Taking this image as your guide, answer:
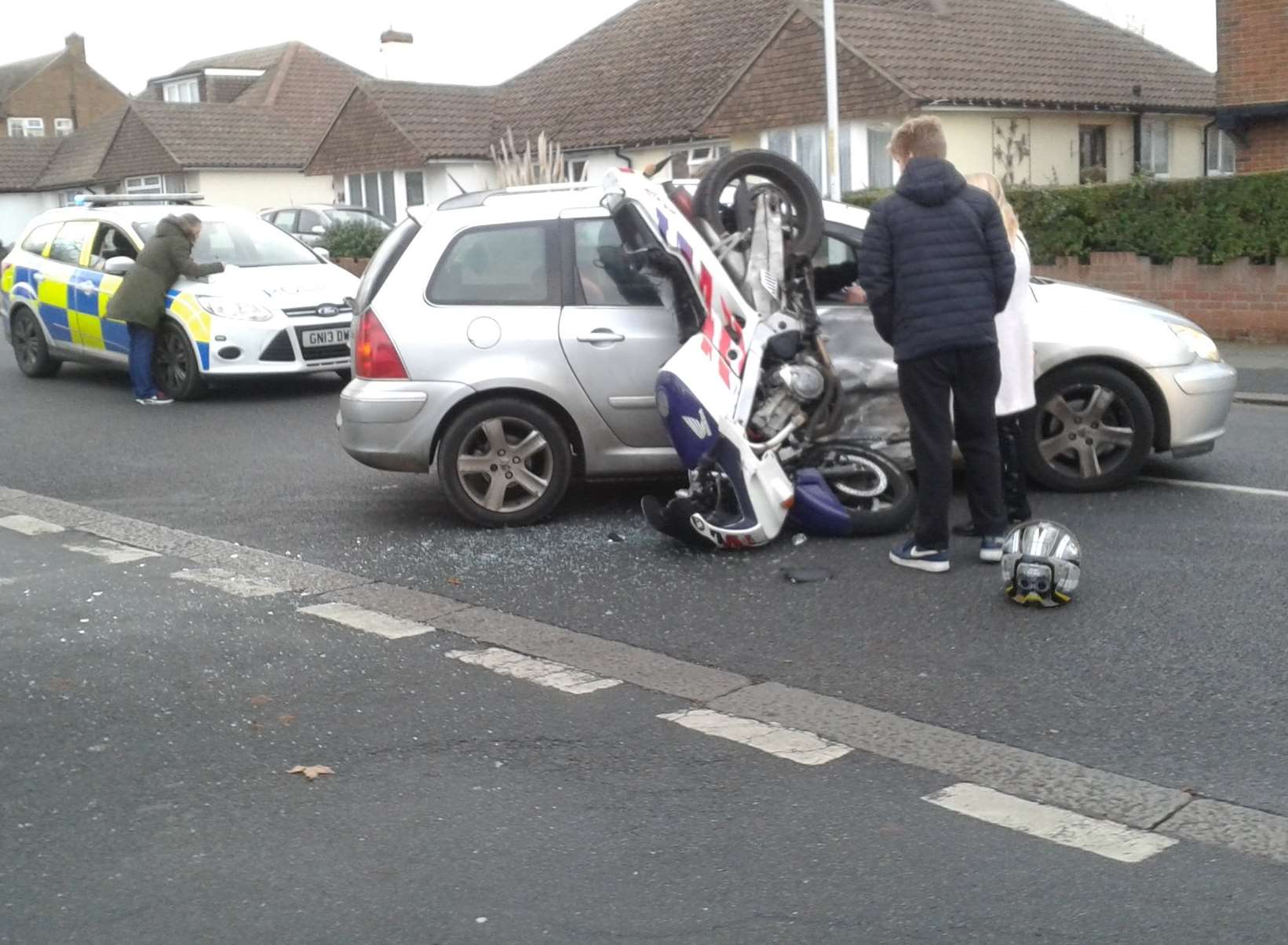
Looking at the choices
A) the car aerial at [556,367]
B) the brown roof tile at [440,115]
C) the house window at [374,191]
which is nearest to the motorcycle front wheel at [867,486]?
the car aerial at [556,367]

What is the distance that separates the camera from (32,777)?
16.5ft

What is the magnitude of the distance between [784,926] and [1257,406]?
32.4ft

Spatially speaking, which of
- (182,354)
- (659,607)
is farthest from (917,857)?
(182,354)

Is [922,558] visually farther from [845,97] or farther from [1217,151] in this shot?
[1217,151]

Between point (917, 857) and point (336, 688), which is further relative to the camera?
point (336, 688)

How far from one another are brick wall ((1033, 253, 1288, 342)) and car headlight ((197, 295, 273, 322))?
860 cm

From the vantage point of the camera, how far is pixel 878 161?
28188 millimetres

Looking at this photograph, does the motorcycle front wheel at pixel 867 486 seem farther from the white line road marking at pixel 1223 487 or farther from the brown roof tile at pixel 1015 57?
the brown roof tile at pixel 1015 57

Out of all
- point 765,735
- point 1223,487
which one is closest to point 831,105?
point 1223,487

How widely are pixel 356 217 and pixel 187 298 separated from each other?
63.5 feet

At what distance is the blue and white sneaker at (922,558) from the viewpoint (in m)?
7.21

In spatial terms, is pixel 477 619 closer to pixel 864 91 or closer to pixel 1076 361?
pixel 1076 361

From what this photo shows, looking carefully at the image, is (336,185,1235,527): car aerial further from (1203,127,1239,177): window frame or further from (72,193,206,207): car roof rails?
(1203,127,1239,177): window frame

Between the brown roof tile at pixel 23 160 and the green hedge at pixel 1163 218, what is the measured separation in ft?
172
